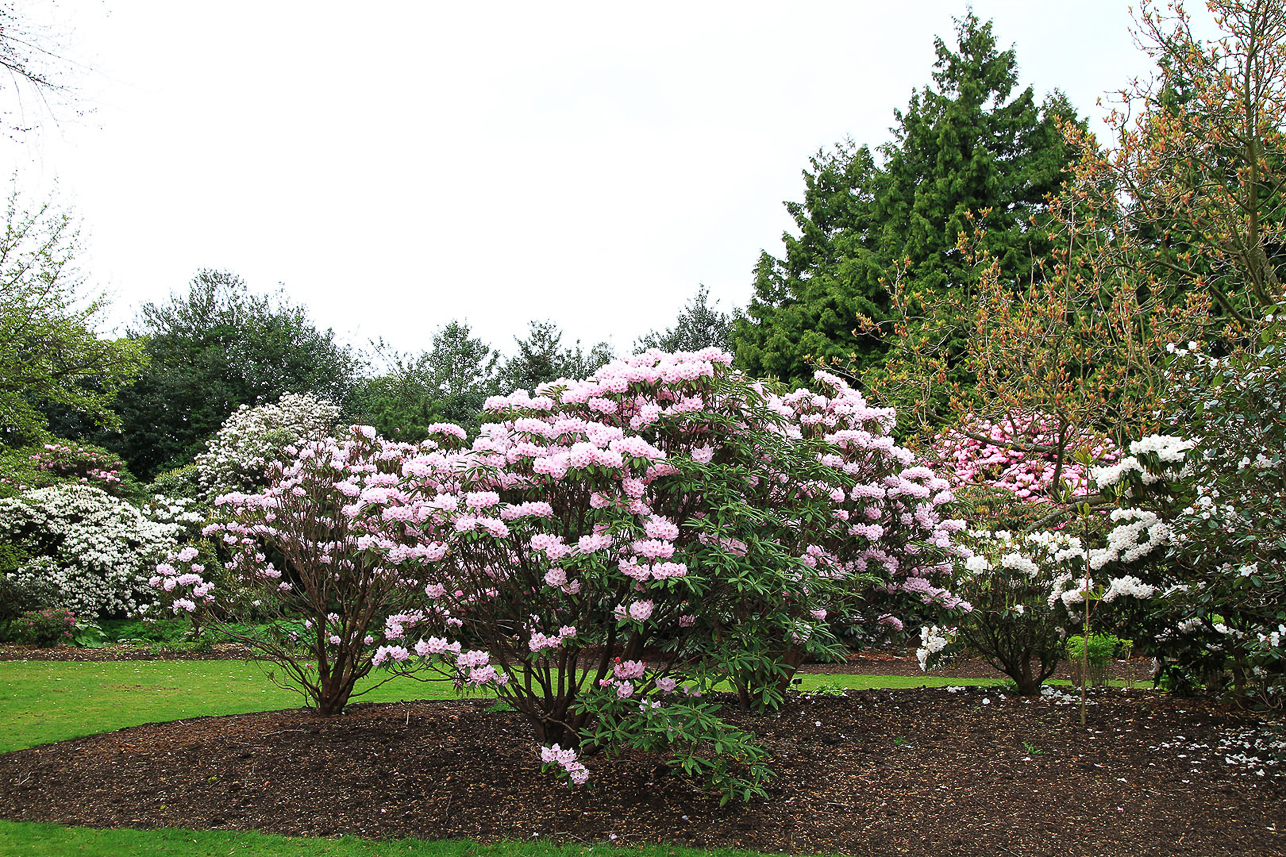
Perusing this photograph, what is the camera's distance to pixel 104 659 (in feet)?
32.7

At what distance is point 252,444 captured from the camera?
1608 cm

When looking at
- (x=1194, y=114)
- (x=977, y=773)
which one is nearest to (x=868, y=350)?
(x=1194, y=114)

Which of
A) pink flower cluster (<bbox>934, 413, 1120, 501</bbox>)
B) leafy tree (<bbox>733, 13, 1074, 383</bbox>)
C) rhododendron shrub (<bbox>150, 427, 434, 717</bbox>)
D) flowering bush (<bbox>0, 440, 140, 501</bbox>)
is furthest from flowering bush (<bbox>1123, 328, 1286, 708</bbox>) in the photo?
flowering bush (<bbox>0, 440, 140, 501</bbox>)

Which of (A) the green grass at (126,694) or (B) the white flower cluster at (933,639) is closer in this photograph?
(A) the green grass at (126,694)

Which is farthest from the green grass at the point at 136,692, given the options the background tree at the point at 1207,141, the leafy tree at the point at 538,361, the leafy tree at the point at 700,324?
the leafy tree at the point at 700,324

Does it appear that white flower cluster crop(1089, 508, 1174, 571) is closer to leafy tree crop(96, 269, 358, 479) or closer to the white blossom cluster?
the white blossom cluster

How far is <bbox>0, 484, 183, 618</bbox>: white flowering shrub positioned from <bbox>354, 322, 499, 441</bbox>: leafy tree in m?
5.98

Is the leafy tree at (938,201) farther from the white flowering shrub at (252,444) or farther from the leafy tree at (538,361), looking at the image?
the white flowering shrub at (252,444)

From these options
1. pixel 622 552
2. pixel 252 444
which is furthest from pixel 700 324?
pixel 622 552

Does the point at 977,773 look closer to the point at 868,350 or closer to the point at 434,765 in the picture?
the point at 434,765

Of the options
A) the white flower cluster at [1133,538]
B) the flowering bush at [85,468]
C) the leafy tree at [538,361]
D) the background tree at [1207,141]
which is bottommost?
the white flower cluster at [1133,538]

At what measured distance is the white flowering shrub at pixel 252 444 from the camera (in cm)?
1567

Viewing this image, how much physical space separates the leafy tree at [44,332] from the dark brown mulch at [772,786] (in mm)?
7056

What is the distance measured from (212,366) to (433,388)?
7.39 metres
